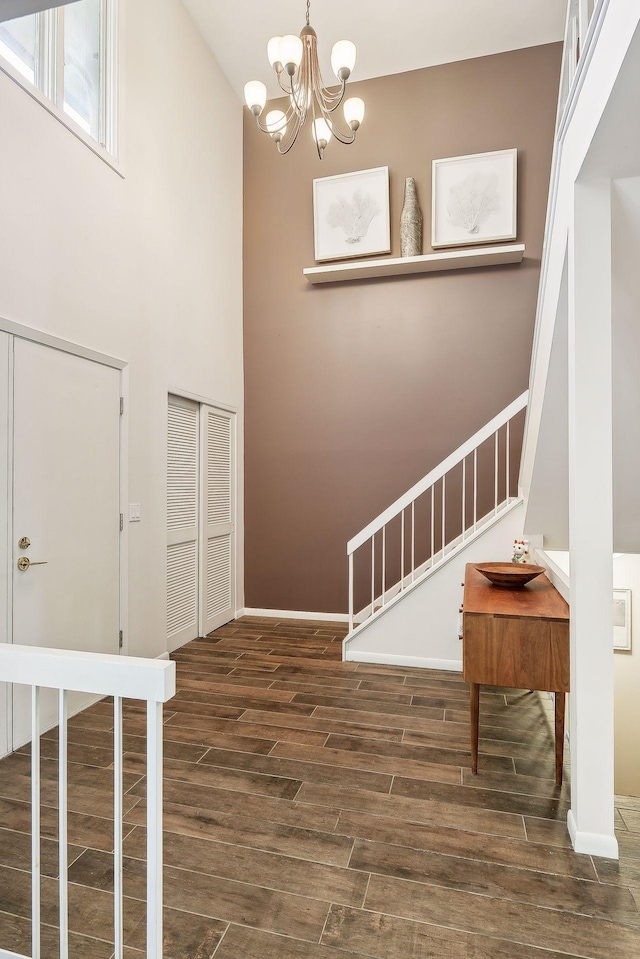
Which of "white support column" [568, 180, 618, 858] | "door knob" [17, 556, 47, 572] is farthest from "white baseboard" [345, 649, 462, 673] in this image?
"door knob" [17, 556, 47, 572]

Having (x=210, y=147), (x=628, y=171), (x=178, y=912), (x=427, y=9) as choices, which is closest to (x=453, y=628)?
(x=178, y=912)

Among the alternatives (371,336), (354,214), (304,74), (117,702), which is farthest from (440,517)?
(117,702)

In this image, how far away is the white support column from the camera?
6.25 ft

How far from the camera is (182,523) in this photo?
429 cm

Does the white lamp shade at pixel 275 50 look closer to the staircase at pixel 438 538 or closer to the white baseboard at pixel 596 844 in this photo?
the staircase at pixel 438 538

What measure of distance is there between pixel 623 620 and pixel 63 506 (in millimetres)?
3601

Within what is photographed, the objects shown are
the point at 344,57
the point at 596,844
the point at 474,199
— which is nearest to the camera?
the point at 596,844

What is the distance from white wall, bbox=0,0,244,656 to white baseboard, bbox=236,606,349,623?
0.13m

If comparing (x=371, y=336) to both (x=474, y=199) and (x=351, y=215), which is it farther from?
(x=474, y=199)

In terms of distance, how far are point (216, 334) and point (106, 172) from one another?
1642 mm

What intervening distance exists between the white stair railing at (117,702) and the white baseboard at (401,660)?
2.83m

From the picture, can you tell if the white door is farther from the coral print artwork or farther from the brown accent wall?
the coral print artwork

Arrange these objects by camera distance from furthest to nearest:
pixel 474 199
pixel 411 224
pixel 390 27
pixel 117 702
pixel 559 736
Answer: pixel 411 224 → pixel 474 199 → pixel 390 27 → pixel 559 736 → pixel 117 702

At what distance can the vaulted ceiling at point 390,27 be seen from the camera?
4.29m
